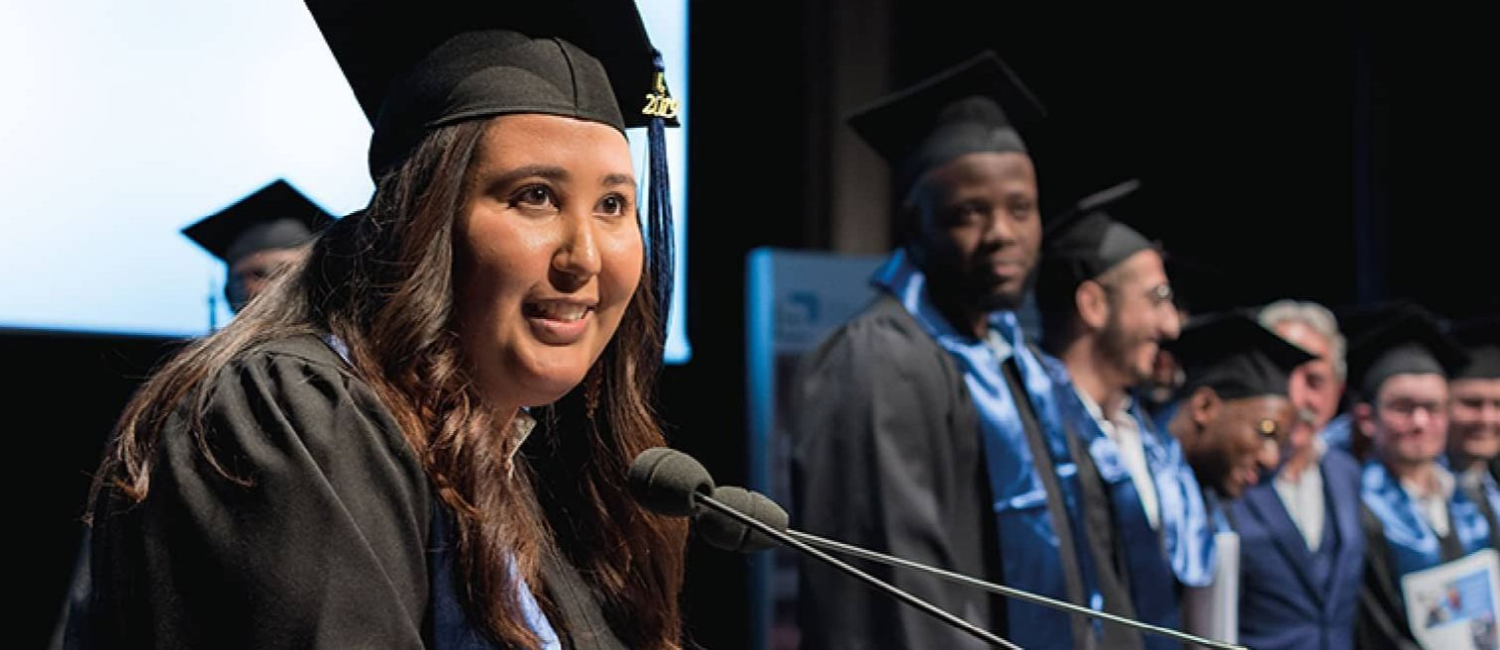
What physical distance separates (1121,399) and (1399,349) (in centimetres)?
200

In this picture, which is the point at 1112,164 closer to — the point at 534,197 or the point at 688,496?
the point at 534,197

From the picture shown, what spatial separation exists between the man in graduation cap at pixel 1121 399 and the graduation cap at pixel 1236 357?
424mm

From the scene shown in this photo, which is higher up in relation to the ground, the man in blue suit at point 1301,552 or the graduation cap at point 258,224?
the graduation cap at point 258,224

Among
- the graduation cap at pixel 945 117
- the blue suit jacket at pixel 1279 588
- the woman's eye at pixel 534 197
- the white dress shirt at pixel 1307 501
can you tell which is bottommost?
the blue suit jacket at pixel 1279 588

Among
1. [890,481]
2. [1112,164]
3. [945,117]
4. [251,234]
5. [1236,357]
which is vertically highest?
[1112,164]

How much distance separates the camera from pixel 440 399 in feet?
5.32

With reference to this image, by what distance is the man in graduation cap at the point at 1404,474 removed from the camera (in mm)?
5379

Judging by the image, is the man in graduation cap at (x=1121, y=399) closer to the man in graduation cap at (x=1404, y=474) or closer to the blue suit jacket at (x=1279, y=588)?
the blue suit jacket at (x=1279, y=588)

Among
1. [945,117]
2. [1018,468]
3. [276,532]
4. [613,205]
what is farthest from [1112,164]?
[276,532]

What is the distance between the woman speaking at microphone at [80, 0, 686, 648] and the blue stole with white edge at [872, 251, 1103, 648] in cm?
171

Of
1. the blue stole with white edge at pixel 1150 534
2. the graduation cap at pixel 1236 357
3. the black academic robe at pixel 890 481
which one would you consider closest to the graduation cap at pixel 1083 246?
the blue stole with white edge at pixel 1150 534

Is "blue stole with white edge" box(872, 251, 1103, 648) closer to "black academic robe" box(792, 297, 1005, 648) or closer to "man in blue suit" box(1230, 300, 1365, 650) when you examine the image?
"black academic robe" box(792, 297, 1005, 648)

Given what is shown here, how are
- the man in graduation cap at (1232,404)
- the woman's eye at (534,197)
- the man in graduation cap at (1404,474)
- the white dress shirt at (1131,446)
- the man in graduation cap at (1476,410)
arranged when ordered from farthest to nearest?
1. the man in graduation cap at (1476,410)
2. the man in graduation cap at (1404,474)
3. the man in graduation cap at (1232,404)
4. the white dress shirt at (1131,446)
5. the woman's eye at (534,197)

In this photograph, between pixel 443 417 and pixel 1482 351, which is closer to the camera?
pixel 443 417
